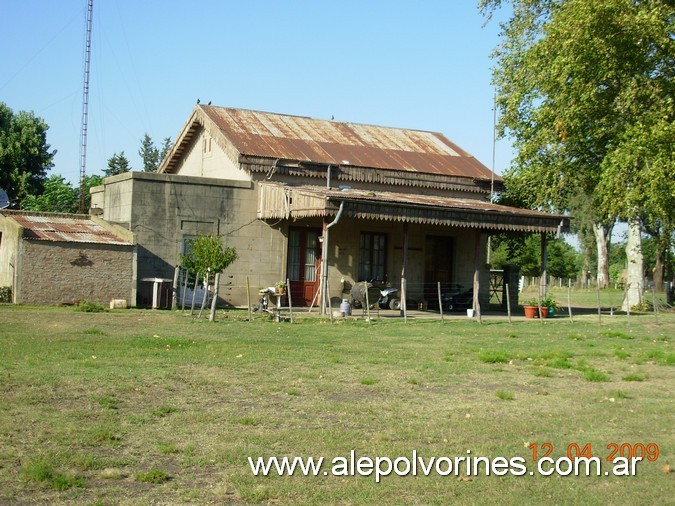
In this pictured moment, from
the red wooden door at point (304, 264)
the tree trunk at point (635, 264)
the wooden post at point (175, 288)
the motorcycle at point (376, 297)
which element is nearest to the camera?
the wooden post at point (175, 288)

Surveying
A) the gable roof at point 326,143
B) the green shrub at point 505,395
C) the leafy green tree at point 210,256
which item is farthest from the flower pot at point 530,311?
the green shrub at point 505,395

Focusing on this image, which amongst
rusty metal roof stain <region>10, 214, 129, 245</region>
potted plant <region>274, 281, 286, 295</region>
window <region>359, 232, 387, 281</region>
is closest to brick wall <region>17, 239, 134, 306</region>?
rusty metal roof stain <region>10, 214, 129, 245</region>

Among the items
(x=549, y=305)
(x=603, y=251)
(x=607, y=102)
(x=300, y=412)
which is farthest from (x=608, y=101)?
(x=603, y=251)

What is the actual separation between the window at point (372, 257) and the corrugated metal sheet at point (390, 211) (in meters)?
2.79

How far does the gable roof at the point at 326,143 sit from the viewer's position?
1180 inches

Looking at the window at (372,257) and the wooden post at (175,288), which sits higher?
the window at (372,257)

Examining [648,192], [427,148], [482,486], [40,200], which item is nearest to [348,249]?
[427,148]

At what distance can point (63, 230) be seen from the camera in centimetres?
2633

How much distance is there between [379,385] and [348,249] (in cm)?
1787

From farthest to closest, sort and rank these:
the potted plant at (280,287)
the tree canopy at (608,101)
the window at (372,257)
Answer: the window at (372,257)
the potted plant at (280,287)
the tree canopy at (608,101)

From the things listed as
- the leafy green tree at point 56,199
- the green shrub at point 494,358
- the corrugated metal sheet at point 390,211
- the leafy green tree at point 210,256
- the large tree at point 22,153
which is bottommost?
the green shrub at point 494,358

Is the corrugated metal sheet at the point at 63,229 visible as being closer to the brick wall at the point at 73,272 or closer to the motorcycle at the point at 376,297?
the brick wall at the point at 73,272

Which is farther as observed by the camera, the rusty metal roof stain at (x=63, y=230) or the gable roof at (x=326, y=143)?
the gable roof at (x=326, y=143)

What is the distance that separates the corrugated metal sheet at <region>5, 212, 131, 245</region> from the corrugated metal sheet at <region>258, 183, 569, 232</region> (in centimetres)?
480
